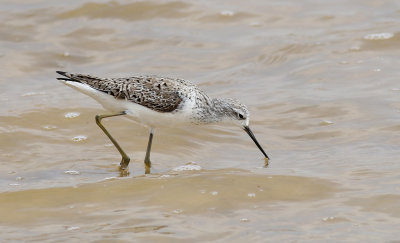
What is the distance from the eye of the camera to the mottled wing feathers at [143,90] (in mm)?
8766

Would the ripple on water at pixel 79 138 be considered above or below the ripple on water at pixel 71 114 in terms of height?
below

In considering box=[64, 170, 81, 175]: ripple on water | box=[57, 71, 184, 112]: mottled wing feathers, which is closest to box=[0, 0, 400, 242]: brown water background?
box=[64, 170, 81, 175]: ripple on water

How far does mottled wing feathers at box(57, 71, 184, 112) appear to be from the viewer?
28.8 feet

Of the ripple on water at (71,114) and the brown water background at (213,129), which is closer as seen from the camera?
the brown water background at (213,129)

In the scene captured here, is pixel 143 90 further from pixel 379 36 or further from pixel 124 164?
pixel 379 36

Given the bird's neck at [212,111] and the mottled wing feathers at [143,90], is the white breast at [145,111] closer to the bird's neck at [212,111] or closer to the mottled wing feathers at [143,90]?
the mottled wing feathers at [143,90]

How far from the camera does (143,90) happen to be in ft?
29.0

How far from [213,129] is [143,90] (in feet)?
5.94

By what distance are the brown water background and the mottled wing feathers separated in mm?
797

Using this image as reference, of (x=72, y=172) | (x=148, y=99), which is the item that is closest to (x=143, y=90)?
(x=148, y=99)

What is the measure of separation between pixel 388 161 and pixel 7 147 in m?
4.61

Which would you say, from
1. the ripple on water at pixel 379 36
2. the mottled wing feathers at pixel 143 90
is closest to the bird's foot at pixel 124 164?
the mottled wing feathers at pixel 143 90

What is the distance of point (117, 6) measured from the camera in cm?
1475

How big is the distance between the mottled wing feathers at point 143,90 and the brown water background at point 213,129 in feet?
2.61
